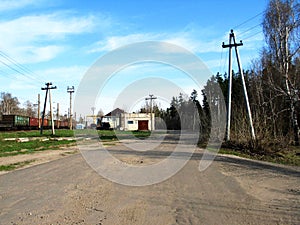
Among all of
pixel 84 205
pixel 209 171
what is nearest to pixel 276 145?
pixel 209 171

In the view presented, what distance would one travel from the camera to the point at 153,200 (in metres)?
6.12

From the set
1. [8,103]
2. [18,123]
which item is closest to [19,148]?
[18,123]

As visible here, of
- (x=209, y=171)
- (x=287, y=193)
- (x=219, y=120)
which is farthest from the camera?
(x=219, y=120)

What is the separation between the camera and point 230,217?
4.91 meters

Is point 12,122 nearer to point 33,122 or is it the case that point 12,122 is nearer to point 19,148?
point 33,122

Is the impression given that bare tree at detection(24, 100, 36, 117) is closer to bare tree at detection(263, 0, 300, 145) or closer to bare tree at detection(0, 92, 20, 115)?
bare tree at detection(0, 92, 20, 115)

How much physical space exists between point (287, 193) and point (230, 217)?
2727 mm

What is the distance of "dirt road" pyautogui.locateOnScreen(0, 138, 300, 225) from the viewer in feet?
16.2

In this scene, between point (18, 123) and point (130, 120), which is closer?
point (18, 123)

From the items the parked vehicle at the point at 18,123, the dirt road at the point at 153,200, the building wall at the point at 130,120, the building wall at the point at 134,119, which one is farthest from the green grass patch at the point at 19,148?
the building wall at the point at 130,120

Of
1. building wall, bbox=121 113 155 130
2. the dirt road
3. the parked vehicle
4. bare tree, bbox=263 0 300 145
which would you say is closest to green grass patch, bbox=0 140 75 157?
the dirt road

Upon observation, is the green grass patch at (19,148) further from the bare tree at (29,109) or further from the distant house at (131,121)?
the bare tree at (29,109)

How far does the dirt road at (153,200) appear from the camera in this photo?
194 inches

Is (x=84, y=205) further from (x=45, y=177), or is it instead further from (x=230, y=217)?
(x=45, y=177)
